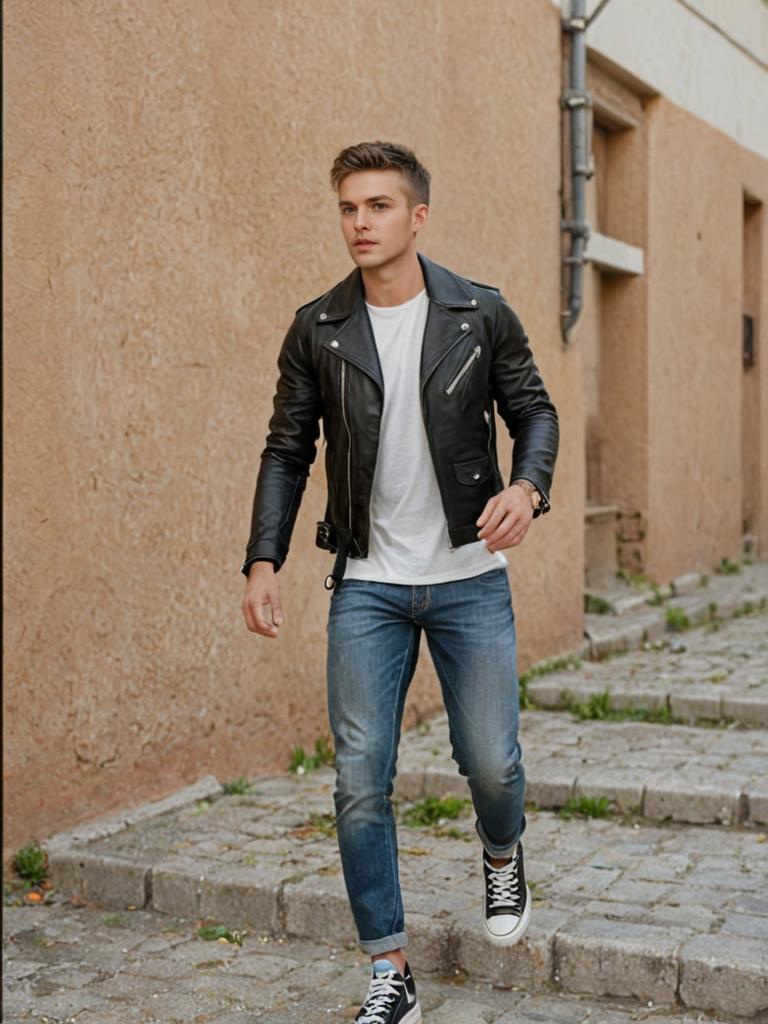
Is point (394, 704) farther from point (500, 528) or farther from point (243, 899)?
point (243, 899)

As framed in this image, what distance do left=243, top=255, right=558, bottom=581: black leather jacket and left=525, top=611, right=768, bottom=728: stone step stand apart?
3.35 metres

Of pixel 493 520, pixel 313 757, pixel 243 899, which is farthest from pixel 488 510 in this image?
pixel 313 757

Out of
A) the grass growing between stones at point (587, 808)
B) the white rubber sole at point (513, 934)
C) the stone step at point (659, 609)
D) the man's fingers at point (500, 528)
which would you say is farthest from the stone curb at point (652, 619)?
the man's fingers at point (500, 528)

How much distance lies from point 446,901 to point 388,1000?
3.11ft

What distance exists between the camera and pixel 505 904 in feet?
12.2

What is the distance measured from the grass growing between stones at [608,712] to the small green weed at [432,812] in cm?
155

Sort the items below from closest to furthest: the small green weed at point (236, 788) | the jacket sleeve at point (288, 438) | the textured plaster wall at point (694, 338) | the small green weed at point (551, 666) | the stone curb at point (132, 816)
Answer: the jacket sleeve at point (288, 438), the stone curb at point (132, 816), the small green weed at point (236, 788), the small green weed at point (551, 666), the textured plaster wall at point (694, 338)

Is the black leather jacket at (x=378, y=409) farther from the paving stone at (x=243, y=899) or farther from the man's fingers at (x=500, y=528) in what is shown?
the paving stone at (x=243, y=899)

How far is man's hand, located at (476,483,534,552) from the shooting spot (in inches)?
125

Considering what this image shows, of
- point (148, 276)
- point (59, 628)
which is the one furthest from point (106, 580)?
point (148, 276)

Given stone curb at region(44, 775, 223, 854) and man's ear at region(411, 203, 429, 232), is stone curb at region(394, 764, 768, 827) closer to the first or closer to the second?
stone curb at region(44, 775, 223, 854)

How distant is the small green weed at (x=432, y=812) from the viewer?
17.0ft

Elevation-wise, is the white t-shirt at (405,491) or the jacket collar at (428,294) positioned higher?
the jacket collar at (428,294)

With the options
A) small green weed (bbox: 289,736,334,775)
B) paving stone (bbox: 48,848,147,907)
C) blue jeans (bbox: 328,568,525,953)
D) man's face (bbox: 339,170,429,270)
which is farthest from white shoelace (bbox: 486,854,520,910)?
small green weed (bbox: 289,736,334,775)
